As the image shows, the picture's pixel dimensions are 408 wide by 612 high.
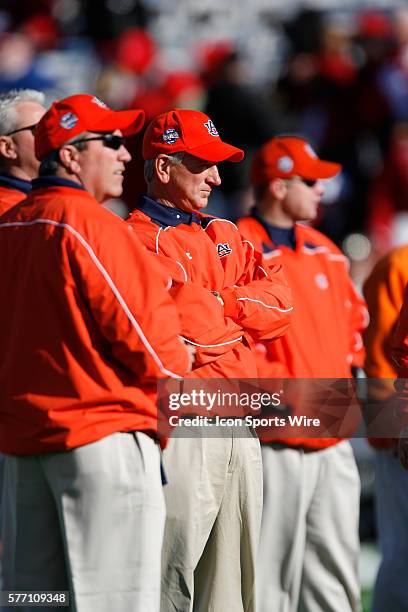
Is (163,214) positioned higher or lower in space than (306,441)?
higher

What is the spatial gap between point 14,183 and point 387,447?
2.04 meters

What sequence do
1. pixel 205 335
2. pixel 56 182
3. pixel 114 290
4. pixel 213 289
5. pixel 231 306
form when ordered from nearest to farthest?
pixel 114 290, pixel 56 182, pixel 205 335, pixel 231 306, pixel 213 289

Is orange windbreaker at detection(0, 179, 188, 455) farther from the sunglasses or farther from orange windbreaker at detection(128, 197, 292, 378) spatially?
the sunglasses

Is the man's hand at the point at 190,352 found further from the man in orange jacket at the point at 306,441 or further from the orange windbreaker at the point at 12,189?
the man in orange jacket at the point at 306,441

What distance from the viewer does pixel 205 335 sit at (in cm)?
418

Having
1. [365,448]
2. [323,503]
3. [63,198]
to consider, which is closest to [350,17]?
[365,448]

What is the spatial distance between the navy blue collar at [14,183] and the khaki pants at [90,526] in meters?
1.50

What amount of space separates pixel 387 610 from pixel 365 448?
107 inches

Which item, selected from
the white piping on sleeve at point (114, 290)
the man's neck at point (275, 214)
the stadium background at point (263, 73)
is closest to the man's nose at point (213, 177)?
the white piping on sleeve at point (114, 290)

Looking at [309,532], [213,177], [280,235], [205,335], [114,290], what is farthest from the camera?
[280,235]

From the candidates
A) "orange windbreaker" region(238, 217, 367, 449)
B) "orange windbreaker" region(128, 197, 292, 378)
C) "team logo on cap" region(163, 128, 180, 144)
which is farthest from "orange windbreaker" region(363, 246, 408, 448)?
"team logo on cap" region(163, 128, 180, 144)

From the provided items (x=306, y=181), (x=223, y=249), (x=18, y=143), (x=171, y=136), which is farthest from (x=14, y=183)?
(x=306, y=181)

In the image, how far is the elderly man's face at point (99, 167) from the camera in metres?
3.96

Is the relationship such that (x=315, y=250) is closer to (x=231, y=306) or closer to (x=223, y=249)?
(x=223, y=249)
